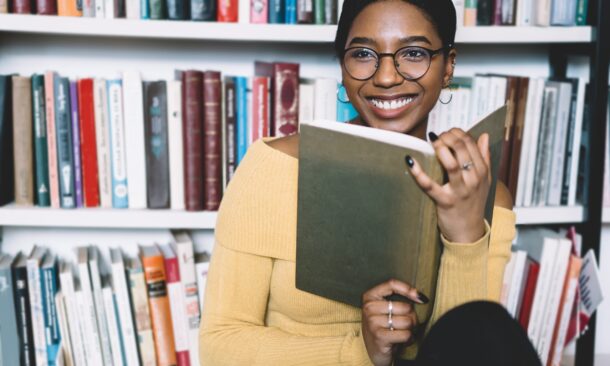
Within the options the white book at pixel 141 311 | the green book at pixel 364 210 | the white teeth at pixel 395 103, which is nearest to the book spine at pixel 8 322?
the white book at pixel 141 311

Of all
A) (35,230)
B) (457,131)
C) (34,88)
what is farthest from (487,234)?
(35,230)

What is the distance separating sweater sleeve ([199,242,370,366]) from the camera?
813 mm

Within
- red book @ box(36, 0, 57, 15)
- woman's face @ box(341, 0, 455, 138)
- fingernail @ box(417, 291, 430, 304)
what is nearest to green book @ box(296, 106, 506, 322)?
fingernail @ box(417, 291, 430, 304)

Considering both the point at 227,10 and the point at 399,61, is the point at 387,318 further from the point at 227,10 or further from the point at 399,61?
the point at 227,10

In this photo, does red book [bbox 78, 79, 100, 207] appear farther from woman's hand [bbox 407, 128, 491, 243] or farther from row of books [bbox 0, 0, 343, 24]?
woman's hand [bbox 407, 128, 491, 243]

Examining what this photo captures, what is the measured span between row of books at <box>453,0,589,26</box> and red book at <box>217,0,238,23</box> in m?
0.45

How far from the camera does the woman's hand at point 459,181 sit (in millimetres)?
625

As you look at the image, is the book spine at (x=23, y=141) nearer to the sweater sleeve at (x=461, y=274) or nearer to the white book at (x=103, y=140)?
the white book at (x=103, y=140)

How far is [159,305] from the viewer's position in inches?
47.9

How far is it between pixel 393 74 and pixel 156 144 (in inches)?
21.4

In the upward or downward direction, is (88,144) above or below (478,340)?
above

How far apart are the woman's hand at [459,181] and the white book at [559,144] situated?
655mm

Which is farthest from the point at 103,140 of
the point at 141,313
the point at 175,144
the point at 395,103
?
the point at 395,103

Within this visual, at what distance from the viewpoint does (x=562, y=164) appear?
1269mm
